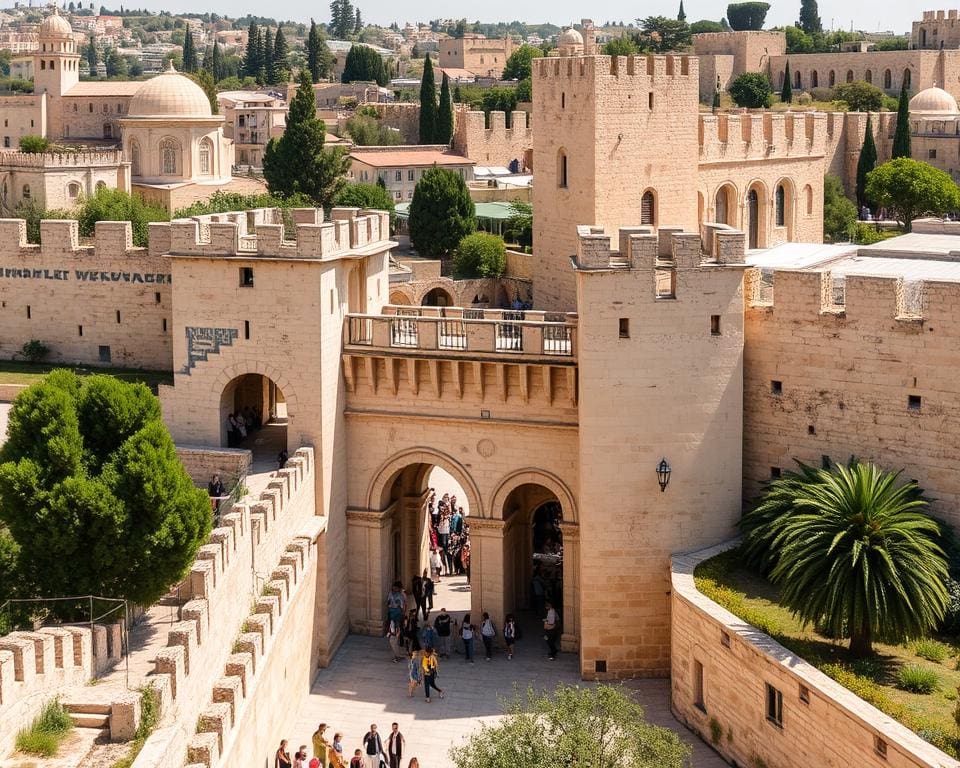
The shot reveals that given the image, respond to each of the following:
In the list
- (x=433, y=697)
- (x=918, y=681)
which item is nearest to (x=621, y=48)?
(x=433, y=697)

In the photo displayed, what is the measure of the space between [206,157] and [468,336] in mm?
38393

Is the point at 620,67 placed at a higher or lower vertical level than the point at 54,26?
lower

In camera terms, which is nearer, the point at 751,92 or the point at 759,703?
the point at 759,703

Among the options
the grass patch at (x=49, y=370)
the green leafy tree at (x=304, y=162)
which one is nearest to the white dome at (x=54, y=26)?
the green leafy tree at (x=304, y=162)

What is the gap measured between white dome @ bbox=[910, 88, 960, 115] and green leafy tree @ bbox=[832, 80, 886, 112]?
749cm

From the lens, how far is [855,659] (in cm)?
1953

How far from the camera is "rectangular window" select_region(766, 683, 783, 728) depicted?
63.3 feet

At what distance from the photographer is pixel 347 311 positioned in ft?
85.3

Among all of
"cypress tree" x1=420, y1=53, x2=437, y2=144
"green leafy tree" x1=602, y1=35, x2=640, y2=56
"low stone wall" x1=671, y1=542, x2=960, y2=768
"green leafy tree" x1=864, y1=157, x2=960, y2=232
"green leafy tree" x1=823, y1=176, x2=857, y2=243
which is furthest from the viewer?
"green leafy tree" x1=602, y1=35, x2=640, y2=56

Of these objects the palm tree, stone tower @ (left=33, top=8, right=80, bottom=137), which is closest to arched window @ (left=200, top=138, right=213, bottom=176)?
stone tower @ (left=33, top=8, right=80, bottom=137)

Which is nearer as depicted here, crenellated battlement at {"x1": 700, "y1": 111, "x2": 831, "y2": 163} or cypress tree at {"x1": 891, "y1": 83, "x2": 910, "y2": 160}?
crenellated battlement at {"x1": 700, "y1": 111, "x2": 831, "y2": 163}

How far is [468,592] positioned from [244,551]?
7799mm

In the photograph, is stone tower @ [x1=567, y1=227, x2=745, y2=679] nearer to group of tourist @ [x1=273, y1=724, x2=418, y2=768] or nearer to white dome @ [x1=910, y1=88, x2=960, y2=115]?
group of tourist @ [x1=273, y1=724, x2=418, y2=768]

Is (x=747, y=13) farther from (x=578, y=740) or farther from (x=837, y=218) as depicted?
(x=578, y=740)
